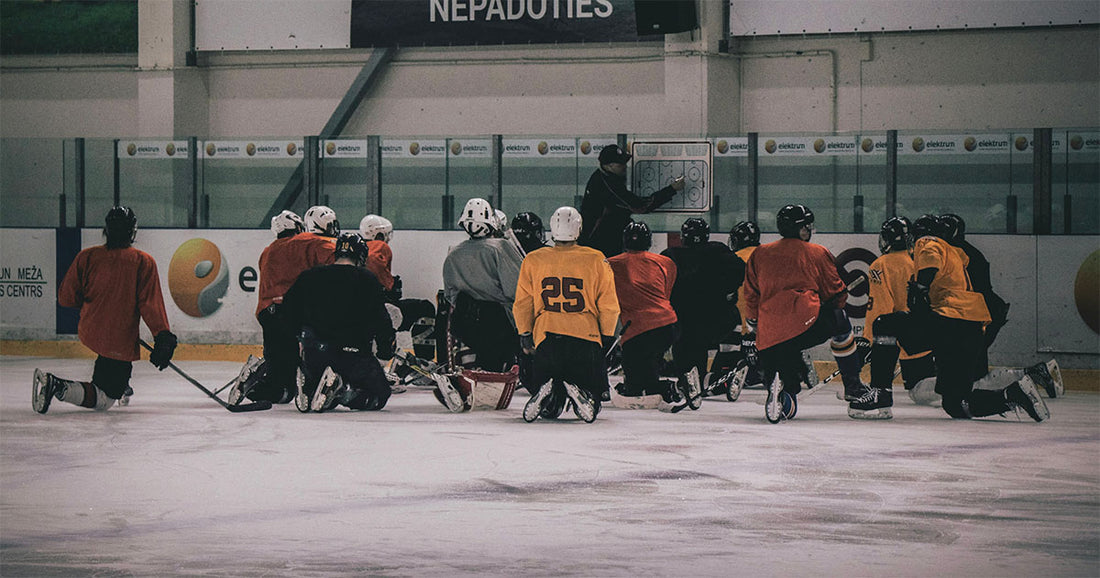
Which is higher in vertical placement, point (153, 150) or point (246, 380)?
point (153, 150)

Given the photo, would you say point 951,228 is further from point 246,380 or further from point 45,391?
point 45,391

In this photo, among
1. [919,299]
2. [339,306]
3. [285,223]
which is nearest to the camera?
[919,299]

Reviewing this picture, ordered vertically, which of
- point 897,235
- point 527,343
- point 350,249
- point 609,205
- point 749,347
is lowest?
point 749,347

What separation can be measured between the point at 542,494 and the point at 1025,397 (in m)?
4.07

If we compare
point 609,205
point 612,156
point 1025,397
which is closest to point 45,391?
point 609,205

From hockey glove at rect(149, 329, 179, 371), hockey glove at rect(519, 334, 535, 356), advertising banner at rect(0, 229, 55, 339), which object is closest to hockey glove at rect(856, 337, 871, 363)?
hockey glove at rect(519, 334, 535, 356)

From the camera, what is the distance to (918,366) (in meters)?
11.3

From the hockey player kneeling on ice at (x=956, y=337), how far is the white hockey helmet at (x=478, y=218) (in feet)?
9.33

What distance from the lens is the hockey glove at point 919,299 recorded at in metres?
10.0

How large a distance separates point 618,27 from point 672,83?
0.88 m

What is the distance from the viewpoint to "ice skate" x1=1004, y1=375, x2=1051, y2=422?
32.3 feet

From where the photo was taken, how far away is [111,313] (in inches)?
411

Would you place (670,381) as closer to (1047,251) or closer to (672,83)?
(1047,251)

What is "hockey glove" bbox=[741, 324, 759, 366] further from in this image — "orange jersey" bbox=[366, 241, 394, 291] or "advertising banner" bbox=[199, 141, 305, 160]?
"advertising banner" bbox=[199, 141, 305, 160]
